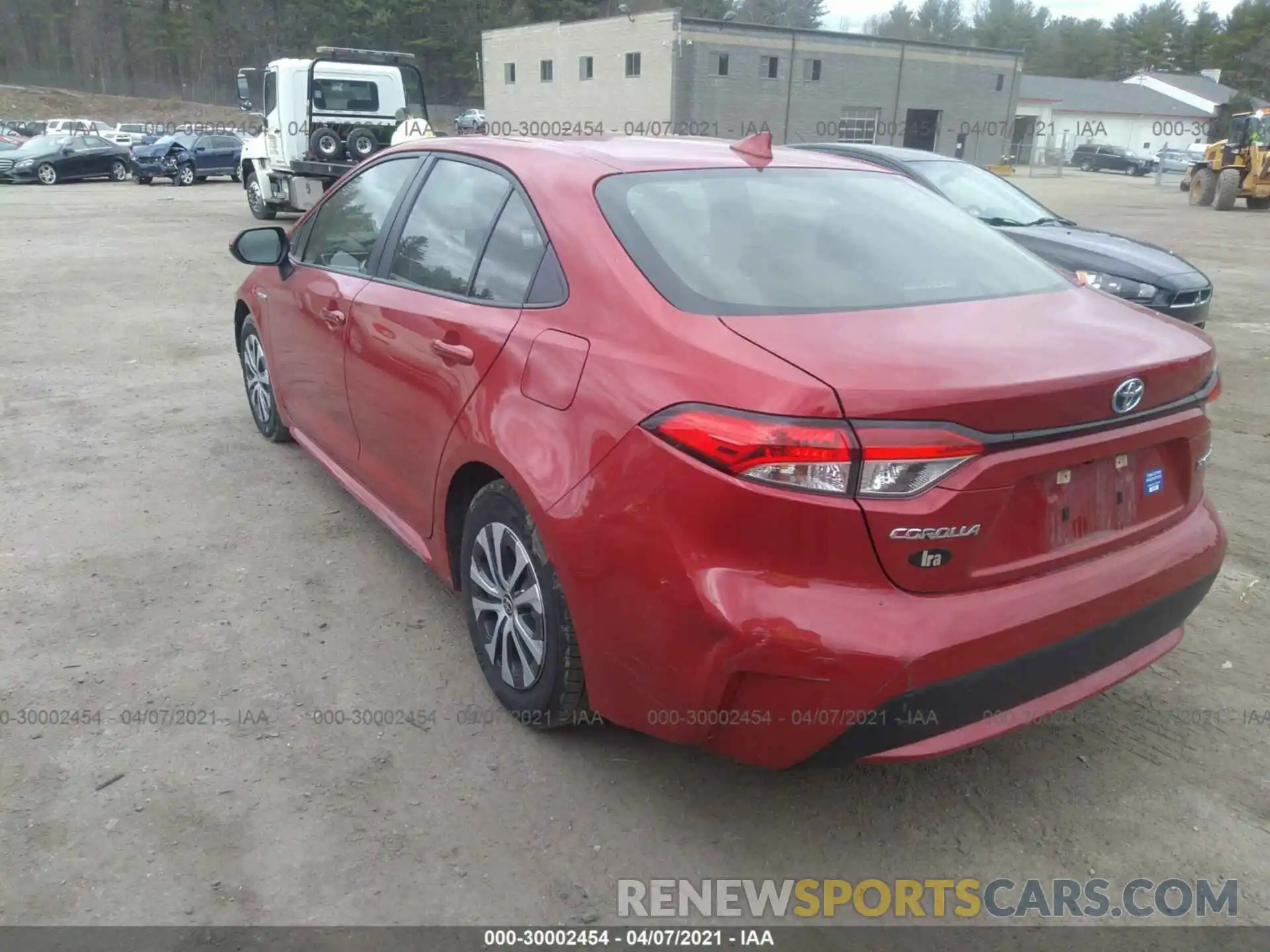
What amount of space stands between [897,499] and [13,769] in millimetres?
2601

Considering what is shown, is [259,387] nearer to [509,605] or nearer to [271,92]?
[509,605]

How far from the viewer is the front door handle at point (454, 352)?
9.45ft

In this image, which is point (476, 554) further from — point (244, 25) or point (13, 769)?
point (244, 25)

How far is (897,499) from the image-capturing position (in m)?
2.03

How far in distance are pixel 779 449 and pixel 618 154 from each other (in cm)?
147

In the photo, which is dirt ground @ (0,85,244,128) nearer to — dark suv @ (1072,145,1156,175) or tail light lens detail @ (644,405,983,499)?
dark suv @ (1072,145,1156,175)

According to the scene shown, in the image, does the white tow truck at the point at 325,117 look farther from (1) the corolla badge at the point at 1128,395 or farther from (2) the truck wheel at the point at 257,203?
(1) the corolla badge at the point at 1128,395

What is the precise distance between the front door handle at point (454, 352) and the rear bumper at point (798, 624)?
67 cm

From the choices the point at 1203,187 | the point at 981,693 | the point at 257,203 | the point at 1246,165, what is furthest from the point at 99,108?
the point at 981,693

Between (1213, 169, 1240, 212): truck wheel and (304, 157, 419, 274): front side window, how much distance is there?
84.7 ft

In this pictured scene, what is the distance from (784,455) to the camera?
6.65ft

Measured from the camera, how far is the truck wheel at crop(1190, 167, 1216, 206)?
25.0m

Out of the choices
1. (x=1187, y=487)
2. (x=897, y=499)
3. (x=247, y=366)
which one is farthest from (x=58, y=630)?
(x=1187, y=487)

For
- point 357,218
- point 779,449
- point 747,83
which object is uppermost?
point 747,83
